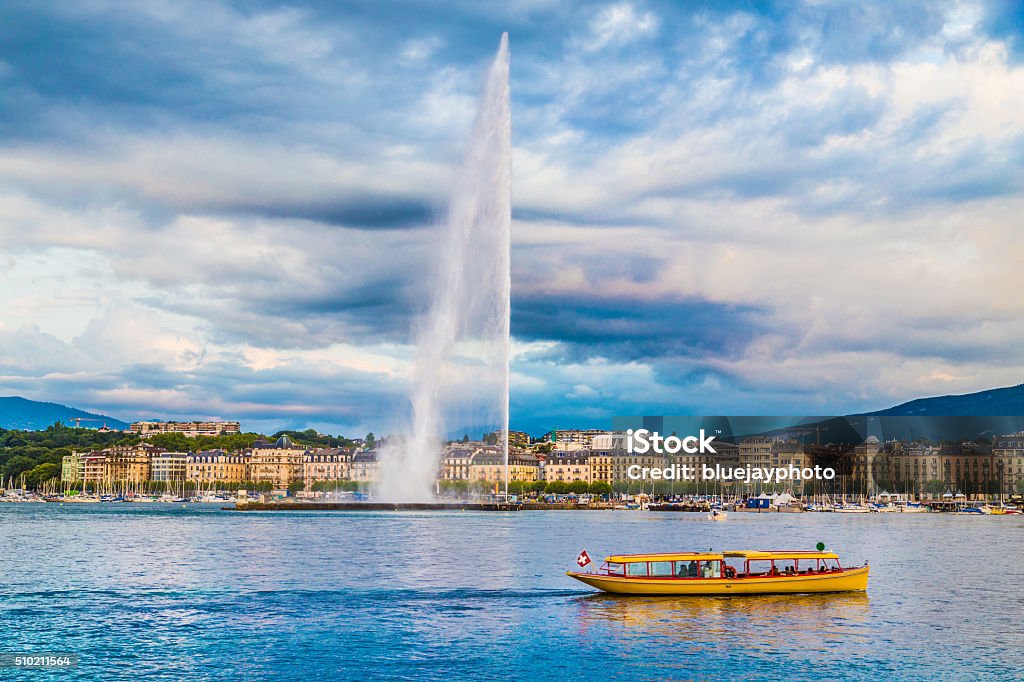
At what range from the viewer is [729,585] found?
44.4m

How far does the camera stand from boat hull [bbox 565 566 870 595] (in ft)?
145

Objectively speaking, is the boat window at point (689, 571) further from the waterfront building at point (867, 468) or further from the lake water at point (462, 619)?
the waterfront building at point (867, 468)

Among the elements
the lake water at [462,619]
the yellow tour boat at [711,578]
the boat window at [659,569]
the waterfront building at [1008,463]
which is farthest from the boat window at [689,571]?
the waterfront building at [1008,463]

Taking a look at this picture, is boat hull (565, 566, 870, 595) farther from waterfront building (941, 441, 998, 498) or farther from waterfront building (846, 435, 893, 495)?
waterfront building (941, 441, 998, 498)

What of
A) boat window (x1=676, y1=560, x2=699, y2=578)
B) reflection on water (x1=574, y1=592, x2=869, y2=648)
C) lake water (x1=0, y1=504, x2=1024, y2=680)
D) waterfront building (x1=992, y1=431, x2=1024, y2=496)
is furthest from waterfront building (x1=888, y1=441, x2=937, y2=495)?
boat window (x1=676, y1=560, x2=699, y2=578)

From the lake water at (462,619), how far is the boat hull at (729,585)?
413 mm

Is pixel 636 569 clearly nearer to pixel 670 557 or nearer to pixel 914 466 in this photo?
pixel 670 557

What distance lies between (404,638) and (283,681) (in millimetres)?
6568

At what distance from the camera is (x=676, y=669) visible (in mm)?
30625

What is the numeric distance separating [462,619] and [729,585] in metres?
12.0

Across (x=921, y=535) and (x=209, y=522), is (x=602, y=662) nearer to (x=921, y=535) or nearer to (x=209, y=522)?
(x=921, y=535)

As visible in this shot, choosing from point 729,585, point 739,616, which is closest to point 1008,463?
point 729,585

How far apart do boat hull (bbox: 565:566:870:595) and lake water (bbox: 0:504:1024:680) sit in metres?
0.41

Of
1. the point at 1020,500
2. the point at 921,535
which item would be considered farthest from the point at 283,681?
the point at 1020,500
